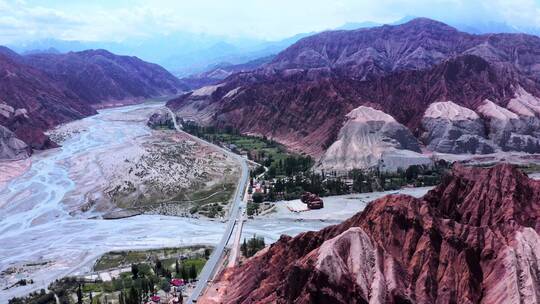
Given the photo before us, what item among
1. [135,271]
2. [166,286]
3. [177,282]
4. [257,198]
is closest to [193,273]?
[177,282]

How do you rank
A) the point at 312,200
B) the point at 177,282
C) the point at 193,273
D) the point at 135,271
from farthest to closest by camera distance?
the point at 312,200
the point at 135,271
the point at 193,273
the point at 177,282

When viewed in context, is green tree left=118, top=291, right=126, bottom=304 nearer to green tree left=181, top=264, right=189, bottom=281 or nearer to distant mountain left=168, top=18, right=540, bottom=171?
green tree left=181, top=264, right=189, bottom=281

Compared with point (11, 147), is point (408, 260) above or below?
below

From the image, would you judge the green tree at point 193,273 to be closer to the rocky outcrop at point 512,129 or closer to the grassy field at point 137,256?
the grassy field at point 137,256

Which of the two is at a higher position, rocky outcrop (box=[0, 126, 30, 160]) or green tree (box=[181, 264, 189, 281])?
rocky outcrop (box=[0, 126, 30, 160])

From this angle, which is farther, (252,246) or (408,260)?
(252,246)

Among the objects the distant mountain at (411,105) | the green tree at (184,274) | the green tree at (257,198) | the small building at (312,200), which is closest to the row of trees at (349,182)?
the green tree at (257,198)

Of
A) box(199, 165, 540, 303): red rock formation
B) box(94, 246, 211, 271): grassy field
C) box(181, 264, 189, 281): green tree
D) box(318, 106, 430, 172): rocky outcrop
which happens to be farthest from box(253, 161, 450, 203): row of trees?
box(199, 165, 540, 303): red rock formation

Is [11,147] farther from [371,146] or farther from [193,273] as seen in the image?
[193,273]
